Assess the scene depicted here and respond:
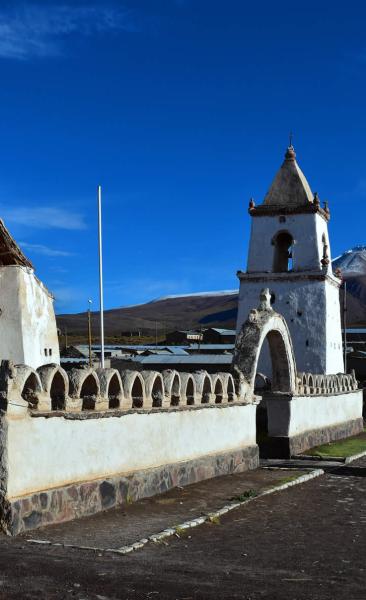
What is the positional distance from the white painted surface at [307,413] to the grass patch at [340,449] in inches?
20.0

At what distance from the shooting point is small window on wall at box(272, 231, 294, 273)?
82.2ft

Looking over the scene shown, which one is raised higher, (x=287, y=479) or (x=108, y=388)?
(x=108, y=388)

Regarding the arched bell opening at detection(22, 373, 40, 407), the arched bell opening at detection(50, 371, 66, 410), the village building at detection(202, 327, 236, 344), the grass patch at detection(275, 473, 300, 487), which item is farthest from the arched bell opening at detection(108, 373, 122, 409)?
the village building at detection(202, 327, 236, 344)

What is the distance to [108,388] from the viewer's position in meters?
9.19

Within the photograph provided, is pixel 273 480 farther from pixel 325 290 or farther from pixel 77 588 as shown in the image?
pixel 325 290

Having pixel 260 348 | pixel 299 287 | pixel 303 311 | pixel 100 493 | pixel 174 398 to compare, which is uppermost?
pixel 299 287

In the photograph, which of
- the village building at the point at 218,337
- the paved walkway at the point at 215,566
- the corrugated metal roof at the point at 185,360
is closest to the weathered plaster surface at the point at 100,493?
the paved walkway at the point at 215,566

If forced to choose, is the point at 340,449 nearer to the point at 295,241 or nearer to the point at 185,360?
the point at 295,241

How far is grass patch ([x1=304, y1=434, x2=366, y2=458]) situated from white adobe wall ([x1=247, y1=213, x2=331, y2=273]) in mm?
6417

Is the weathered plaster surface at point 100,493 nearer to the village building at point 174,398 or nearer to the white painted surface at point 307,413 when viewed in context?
the village building at point 174,398

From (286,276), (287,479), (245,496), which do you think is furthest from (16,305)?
(286,276)

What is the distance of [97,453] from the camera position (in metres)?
8.81

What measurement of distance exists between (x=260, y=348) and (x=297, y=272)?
9.44 m

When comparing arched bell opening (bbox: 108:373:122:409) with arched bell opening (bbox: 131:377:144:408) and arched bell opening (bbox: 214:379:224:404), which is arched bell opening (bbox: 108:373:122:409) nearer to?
arched bell opening (bbox: 131:377:144:408)
